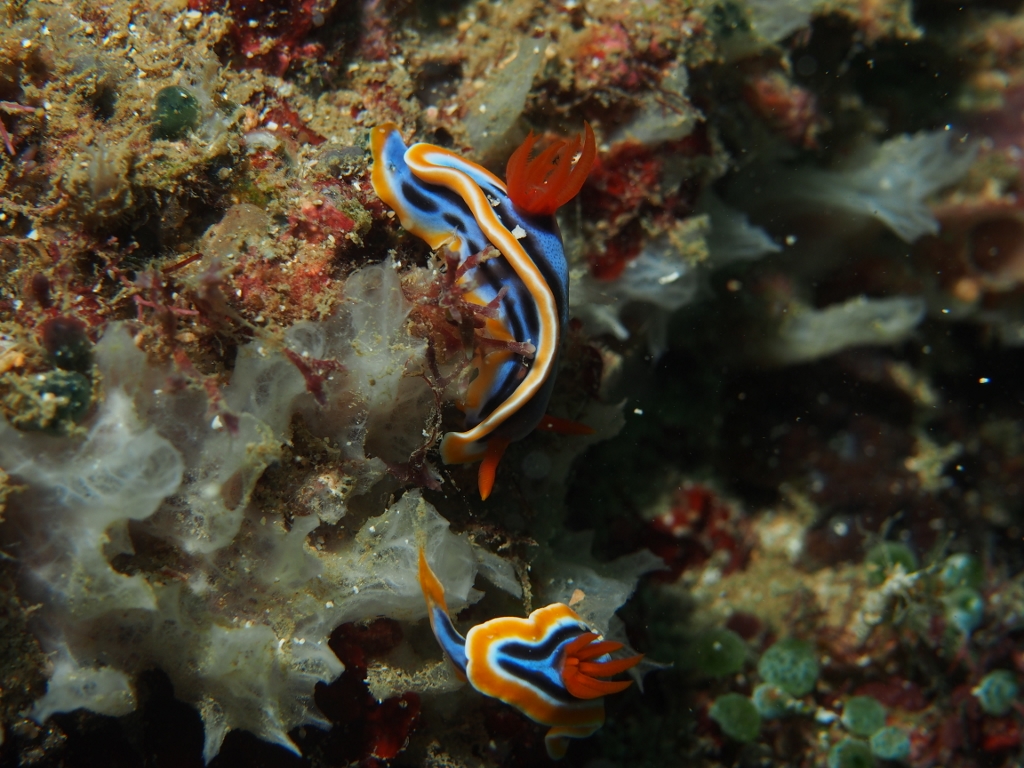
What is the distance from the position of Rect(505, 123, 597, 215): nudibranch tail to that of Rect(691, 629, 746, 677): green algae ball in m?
3.27

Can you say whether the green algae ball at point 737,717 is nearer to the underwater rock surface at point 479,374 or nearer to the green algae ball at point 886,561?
the underwater rock surface at point 479,374

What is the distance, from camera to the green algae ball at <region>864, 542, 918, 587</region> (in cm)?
454

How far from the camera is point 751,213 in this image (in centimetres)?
457

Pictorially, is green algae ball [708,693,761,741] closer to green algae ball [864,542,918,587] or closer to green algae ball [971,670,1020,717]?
green algae ball [864,542,918,587]

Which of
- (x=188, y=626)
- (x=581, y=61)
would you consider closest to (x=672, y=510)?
(x=581, y=61)

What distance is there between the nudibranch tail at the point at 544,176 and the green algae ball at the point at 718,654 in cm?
327

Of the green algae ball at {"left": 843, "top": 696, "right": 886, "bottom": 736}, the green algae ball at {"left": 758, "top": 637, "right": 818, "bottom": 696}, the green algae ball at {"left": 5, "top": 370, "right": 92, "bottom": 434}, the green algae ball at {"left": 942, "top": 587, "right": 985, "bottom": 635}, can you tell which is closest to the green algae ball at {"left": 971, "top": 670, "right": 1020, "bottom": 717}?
the green algae ball at {"left": 942, "top": 587, "right": 985, "bottom": 635}

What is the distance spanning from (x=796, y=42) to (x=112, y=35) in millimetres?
3828

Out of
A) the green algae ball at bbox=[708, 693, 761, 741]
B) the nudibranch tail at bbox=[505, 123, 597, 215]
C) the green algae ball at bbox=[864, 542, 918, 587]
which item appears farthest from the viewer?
the green algae ball at bbox=[864, 542, 918, 587]

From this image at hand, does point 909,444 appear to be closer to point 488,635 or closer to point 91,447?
point 488,635

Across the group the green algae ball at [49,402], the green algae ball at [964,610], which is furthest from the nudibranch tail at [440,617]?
the green algae ball at [964,610]

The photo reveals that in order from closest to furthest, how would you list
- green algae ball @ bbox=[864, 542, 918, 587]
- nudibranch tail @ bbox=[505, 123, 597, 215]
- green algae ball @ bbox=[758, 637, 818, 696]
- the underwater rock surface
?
1. the underwater rock surface
2. nudibranch tail @ bbox=[505, 123, 597, 215]
3. green algae ball @ bbox=[758, 637, 818, 696]
4. green algae ball @ bbox=[864, 542, 918, 587]

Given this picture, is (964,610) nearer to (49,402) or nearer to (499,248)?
(499,248)

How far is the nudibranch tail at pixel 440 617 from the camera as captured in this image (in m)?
2.20
